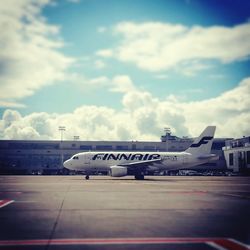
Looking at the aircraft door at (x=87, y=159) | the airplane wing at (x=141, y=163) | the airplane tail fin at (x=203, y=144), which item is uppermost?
the airplane tail fin at (x=203, y=144)

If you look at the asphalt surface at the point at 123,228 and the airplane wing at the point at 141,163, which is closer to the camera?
the asphalt surface at the point at 123,228

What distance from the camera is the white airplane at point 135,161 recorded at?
5262 cm

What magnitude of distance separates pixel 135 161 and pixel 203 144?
13699mm

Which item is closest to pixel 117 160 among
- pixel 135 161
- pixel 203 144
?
pixel 135 161

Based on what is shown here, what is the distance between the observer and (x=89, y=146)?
11588 cm

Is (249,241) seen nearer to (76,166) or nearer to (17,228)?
(17,228)

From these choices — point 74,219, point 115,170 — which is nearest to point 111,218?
point 74,219

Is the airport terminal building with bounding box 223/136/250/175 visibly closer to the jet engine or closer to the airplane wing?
the airplane wing

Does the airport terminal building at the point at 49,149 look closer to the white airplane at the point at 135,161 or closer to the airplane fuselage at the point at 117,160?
the white airplane at the point at 135,161

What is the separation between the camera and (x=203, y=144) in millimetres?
60438

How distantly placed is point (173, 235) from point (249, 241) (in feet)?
6.87

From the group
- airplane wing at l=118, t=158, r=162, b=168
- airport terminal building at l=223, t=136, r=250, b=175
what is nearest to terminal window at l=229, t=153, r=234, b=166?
airport terminal building at l=223, t=136, r=250, b=175

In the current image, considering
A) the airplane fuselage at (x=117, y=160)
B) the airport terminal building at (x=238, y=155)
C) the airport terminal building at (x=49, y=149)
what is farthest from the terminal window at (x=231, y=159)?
the airplane fuselage at (x=117, y=160)

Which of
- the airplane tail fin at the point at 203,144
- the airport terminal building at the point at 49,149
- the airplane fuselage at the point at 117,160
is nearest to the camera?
the airplane fuselage at the point at 117,160
